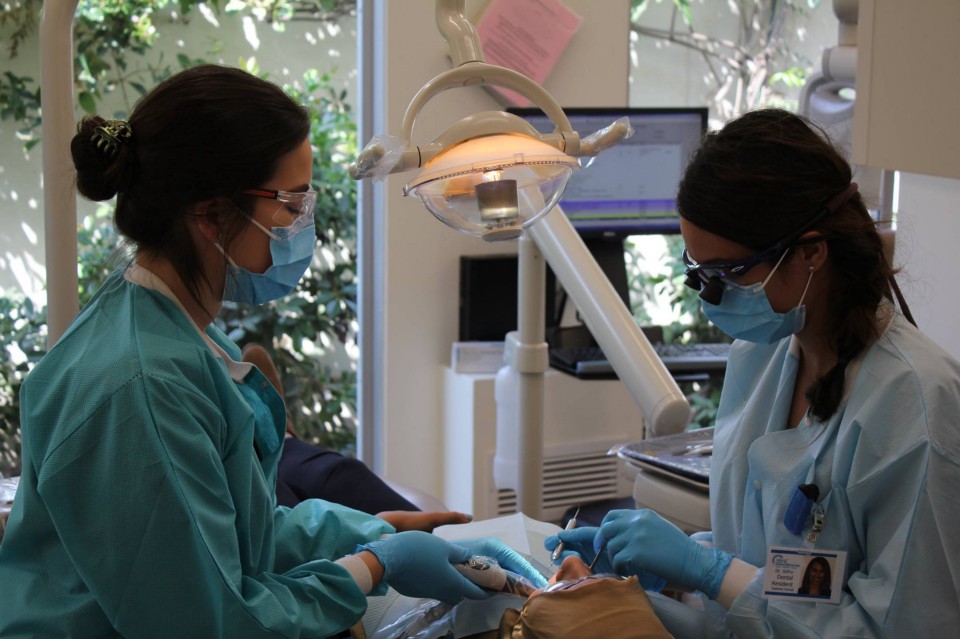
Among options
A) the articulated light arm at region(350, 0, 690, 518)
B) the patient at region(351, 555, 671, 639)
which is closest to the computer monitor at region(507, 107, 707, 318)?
the articulated light arm at region(350, 0, 690, 518)

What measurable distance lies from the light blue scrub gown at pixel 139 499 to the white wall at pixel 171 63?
5.38 ft


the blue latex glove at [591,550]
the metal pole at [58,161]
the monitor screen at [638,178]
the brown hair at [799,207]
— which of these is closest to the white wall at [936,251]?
the monitor screen at [638,178]

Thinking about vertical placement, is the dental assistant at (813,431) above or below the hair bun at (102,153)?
below

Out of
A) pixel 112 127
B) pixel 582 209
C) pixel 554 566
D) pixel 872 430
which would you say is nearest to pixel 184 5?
pixel 582 209

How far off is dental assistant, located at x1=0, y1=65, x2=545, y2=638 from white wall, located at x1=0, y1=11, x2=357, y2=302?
1.58 metres

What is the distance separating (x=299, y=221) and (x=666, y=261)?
249cm

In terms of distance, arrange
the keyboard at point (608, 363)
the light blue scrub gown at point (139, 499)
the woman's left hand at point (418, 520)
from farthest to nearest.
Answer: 1. the keyboard at point (608, 363)
2. the woman's left hand at point (418, 520)
3. the light blue scrub gown at point (139, 499)

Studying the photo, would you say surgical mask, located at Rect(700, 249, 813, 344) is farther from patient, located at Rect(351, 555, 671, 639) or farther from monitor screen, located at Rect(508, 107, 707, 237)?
monitor screen, located at Rect(508, 107, 707, 237)

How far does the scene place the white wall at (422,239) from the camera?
286 cm

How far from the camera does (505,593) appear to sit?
4.75 ft

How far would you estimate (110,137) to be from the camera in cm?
123

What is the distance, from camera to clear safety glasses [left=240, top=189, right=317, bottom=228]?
50.8 inches

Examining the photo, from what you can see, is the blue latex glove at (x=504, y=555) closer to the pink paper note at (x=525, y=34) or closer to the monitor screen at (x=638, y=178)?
the monitor screen at (x=638, y=178)

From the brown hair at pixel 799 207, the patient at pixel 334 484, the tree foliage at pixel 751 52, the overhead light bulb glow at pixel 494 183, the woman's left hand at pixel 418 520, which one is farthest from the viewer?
the tree foliage at pixel 751 52
